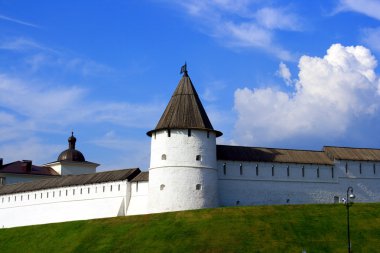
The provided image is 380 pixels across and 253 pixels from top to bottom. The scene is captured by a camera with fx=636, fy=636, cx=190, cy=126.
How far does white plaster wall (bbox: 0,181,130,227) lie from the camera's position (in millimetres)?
49781

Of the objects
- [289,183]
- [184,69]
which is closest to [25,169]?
[184,69]

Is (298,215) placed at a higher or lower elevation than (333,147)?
lower

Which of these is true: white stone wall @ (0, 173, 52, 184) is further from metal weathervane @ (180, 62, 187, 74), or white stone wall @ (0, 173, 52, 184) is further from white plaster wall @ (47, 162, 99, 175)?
metal weathervane @ (180, 62, 187, 74)

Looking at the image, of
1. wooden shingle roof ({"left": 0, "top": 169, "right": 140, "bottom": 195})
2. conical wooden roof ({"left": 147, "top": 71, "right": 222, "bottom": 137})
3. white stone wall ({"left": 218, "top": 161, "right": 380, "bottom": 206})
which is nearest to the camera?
conical wooden roof ({"left": 147, "top": 71, "right": 222, "bottom": 137})

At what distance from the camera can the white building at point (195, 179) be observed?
45375 millimetres

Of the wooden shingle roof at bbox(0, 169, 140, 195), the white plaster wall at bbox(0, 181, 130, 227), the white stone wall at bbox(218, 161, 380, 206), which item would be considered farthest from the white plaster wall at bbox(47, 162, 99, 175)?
the white stone wall at bbox(218, 161, 380, 206)

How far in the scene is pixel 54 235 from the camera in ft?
151

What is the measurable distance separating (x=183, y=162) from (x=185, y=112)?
12.5 feet

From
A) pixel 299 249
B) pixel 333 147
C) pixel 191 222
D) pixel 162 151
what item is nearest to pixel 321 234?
pixel 299 249

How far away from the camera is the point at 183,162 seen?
149ft

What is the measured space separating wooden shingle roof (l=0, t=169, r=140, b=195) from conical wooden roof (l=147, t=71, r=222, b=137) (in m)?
4.66

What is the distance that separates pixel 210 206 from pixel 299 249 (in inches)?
387

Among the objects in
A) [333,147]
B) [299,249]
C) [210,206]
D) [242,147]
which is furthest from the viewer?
[333,147]

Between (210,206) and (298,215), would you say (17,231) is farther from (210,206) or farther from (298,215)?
(298,215)
